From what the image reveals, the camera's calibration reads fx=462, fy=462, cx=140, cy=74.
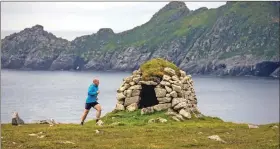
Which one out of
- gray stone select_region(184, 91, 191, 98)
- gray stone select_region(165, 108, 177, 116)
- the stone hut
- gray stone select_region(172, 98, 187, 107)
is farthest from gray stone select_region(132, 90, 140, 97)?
gray stone select_region(184, 91, 191, 98)

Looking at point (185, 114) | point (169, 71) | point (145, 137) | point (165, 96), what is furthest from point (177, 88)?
point (145, 137)

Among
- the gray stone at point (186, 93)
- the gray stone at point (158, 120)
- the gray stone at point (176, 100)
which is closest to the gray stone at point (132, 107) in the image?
the gray stone at point (176, 100)

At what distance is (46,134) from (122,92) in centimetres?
1833

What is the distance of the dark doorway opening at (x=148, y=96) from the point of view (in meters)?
47.7

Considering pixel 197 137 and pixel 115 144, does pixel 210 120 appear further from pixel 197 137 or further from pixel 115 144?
pixel 115 144

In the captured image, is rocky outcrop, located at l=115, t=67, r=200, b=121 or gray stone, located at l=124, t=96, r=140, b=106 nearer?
rocky outcrop, located at l=115, t=67, r=200, b=121

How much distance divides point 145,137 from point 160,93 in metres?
15.1

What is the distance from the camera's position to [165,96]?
44.8 meters

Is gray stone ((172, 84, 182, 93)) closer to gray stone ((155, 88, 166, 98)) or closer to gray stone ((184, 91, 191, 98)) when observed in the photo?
gray stone ((155, 88, 166, 98))

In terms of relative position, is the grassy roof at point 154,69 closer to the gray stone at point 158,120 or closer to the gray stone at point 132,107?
the gray stone at point 132,107

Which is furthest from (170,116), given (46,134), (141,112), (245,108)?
(245,108)

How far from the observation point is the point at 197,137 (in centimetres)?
3066

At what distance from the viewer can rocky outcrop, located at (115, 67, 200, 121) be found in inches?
1709

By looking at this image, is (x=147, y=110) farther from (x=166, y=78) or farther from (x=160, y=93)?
(x=166, y=78)
